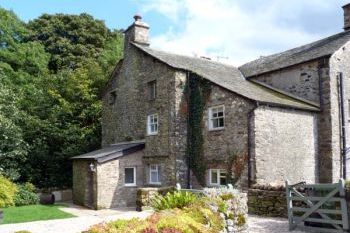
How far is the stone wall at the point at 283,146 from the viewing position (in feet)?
57.9

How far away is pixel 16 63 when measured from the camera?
3659 cm

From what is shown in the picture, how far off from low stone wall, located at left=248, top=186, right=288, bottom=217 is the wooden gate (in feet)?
6.56

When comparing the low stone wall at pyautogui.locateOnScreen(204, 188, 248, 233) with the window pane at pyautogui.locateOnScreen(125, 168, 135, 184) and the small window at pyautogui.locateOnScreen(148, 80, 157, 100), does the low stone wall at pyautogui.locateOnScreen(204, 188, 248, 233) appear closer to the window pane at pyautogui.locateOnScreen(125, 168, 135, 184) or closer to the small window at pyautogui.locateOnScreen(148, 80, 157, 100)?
the window pane at pyautogui.locateOnScreen(125, 168, 135, 184)

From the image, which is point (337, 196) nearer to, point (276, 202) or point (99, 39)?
point (276, 202)

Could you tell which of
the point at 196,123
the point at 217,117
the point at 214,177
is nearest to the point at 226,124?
the point at 217,117

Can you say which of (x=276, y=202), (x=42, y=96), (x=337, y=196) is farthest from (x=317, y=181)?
(x=42, y=96)

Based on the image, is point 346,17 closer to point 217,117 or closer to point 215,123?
point 217,117

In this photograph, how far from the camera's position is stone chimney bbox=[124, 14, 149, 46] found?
25828 millimetres

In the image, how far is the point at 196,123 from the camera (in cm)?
2128

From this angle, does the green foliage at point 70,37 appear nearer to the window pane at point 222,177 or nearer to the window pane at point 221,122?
the window pane at point 221,122

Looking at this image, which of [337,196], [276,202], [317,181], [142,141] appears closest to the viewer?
[337,196]

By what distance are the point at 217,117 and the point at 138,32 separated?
9.35m

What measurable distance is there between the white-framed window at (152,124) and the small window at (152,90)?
1154 millimetres

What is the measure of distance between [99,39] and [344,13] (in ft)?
89.3
